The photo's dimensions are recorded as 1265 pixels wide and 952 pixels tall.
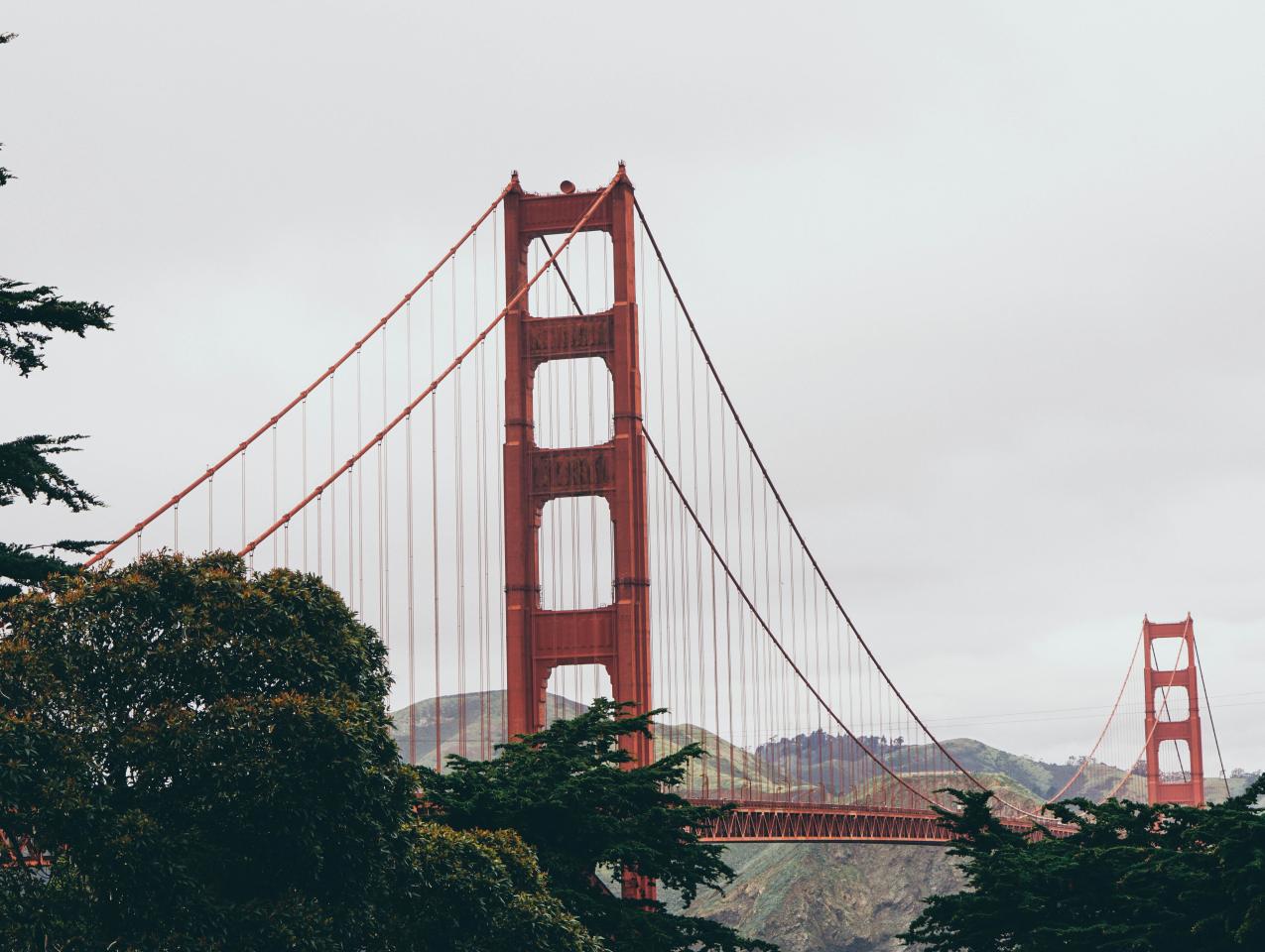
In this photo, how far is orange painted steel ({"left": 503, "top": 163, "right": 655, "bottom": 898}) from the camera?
63.9 m

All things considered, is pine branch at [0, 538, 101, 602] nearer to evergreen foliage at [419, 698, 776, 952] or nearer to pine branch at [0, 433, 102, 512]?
pine branch at [0, 433, 102, 512]

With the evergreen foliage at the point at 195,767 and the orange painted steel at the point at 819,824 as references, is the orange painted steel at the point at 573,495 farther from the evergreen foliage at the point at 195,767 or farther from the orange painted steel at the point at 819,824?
the evergreen foliage at the point at 195,767

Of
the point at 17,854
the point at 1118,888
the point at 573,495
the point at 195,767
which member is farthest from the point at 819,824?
the point at 17,854

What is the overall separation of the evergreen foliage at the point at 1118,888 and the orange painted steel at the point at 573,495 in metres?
13.2

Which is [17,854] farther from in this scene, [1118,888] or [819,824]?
[819,824]

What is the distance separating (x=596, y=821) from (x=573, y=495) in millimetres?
16991

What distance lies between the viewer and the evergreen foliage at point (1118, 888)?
143 feet

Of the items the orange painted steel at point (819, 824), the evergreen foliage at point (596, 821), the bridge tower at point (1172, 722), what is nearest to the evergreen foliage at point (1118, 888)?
the orange painted steel at point (819, 824)

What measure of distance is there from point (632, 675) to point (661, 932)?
1406cm

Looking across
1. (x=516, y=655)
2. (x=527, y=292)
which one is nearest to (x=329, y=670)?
(x=516, y=655)

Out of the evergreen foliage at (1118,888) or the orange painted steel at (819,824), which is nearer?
the evergreen foliage at (1118,888)

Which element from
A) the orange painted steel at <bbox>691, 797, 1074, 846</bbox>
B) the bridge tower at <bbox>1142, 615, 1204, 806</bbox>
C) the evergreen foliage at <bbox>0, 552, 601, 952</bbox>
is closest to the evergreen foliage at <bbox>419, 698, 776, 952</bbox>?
the orange painted steel at <bbox>691, 797, 1074, 846</bbox>

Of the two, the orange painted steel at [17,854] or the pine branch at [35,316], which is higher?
the pine branch at [35,316]

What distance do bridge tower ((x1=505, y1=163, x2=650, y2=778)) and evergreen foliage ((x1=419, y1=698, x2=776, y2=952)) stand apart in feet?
27.4
